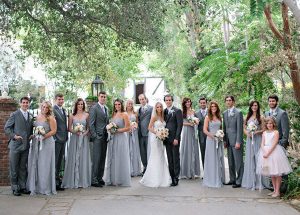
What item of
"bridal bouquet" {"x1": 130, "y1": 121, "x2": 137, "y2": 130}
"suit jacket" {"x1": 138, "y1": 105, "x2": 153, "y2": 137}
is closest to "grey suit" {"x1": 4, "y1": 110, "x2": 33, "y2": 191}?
"bridal bouquet" {"x1": 130, "y1": 121, "x2": 137, "y2": 130}

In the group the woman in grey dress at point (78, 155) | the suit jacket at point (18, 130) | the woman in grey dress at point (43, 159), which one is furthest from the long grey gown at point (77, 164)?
the suit jacket at point (18, 130)

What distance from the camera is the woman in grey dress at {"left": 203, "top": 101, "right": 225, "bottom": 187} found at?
9.30 metres

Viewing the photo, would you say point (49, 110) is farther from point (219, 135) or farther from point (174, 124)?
point (219, 135)

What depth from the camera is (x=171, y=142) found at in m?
9.38

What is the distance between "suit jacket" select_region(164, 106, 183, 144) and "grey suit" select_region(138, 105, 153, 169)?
1535 mm

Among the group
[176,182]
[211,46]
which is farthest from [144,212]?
[211,46]

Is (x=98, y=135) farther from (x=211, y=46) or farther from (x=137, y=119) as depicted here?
(x=211, y=46)

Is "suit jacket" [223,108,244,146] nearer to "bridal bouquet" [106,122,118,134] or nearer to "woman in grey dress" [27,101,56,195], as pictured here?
"bridal bouquet" [106,122,118,134]

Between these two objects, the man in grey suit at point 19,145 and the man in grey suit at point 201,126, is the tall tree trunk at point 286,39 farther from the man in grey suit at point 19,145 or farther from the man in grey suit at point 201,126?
the man in grey suit at point 19,145

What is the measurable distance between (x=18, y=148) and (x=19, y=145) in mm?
60

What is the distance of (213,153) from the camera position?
9.39 m

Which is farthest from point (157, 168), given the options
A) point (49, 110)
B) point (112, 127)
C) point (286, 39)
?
point (286, 39)

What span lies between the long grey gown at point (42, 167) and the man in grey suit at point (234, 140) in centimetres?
379

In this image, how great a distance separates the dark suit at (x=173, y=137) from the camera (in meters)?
9.39
